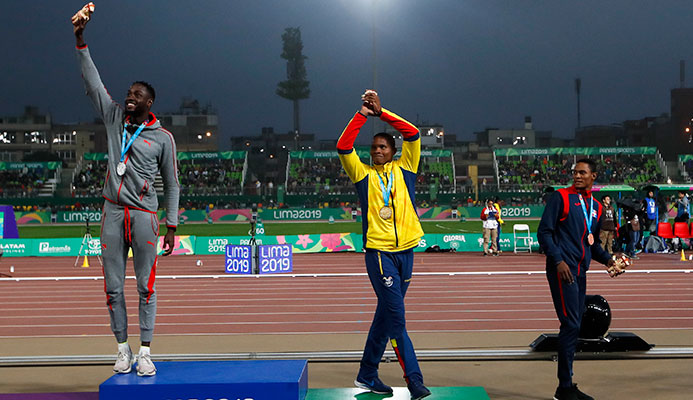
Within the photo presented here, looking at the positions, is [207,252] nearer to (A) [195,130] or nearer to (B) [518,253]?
(B) [518,253]

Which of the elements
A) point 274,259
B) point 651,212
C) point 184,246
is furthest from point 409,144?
point 184,246

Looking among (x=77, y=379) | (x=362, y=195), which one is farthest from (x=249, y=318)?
(x=362, y=195)

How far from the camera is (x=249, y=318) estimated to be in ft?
33.1

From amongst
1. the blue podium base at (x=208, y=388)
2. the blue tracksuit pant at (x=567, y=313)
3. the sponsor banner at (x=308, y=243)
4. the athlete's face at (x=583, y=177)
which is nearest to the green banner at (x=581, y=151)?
the sponsor banner at (x=308, y=243)

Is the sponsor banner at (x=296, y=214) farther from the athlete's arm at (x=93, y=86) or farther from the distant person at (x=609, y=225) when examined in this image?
the athlete's arm at (x=93, y=86)

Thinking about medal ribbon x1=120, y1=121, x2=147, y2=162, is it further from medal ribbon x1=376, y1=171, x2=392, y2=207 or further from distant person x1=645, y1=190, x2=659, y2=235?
distant person x1=645, y1=190, x2=659, y2=235

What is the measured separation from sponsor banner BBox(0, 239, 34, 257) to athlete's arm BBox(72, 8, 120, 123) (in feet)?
64.6

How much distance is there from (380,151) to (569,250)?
1.63 m

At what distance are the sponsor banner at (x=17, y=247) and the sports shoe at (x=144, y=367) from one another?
19.9 m

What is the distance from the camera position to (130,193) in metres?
4.94

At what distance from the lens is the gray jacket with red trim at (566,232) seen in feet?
18.3

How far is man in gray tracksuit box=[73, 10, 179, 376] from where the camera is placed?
16.2ft

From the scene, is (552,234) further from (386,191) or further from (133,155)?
(133,155)

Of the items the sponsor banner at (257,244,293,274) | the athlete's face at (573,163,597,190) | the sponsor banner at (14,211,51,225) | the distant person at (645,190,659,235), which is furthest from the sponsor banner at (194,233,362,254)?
the sponsor banner at (14,211,51,225)
